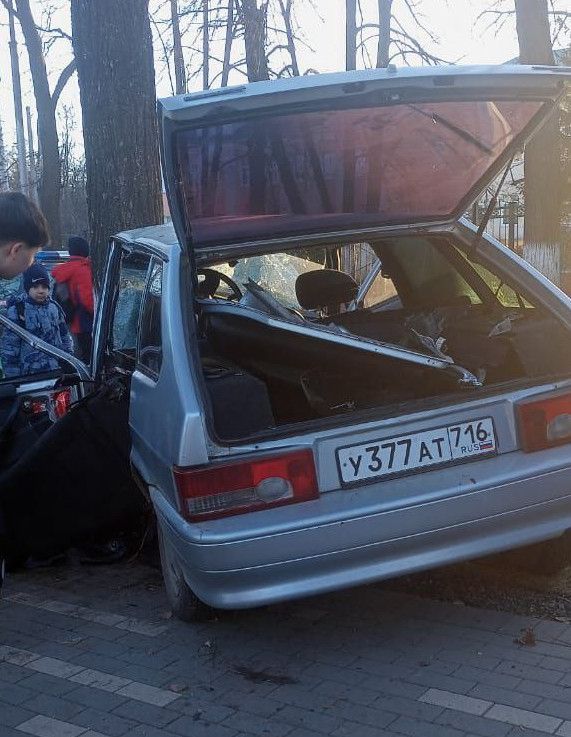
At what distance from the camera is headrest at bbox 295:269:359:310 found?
17.6ft

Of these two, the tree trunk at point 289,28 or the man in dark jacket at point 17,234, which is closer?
the man in dark jacket at point 17,234

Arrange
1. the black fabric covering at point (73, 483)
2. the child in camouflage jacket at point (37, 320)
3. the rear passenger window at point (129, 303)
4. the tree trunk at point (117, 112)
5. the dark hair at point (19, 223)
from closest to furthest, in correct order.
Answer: the dark hair at point (19, 223) → the black fabric covering at point (73, 483) → the rear passenger window at point (129, 303) → the tree trunk at point (117, 112) → the child in camouflage jacket at point (37, 320)

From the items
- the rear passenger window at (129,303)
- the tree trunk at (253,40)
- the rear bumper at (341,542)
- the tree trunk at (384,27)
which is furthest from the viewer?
the tree trunk at (384,27)

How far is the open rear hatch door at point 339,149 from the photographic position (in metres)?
3.54

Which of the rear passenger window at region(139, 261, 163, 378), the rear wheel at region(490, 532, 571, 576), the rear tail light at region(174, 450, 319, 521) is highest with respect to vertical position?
the rear passenger window at region(139, 261, 163, 378)

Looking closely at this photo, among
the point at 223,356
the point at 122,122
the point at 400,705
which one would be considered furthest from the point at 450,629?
the point at 122,122

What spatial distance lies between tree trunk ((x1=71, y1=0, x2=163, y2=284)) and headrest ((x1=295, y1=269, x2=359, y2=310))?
2.12m

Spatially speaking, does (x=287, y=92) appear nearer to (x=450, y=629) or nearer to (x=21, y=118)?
(x=450, y=629)

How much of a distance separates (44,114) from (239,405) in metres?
24.5

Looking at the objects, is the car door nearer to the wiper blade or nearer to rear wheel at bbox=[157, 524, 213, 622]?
rear wheel at bbox=[157, 524, 213, 622]

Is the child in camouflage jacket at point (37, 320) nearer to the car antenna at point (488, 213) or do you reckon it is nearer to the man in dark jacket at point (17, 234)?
the man in dark jacket at point (17, 234)

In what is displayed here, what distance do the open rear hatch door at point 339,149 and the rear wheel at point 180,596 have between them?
1295 mm

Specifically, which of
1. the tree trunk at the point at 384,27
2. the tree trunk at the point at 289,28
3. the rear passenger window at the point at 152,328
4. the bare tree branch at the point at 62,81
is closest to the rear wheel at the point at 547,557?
the rear passenger window at the point at 152,328

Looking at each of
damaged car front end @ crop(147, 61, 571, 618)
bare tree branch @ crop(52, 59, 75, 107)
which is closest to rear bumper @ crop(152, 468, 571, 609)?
damaged car front end @ crop(147, 61, 571, 618)
